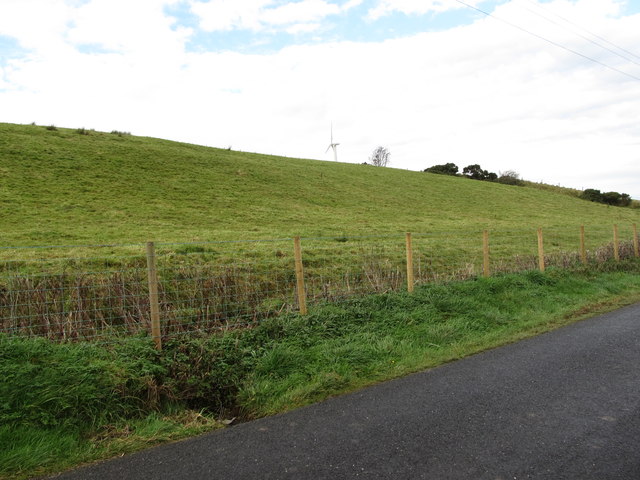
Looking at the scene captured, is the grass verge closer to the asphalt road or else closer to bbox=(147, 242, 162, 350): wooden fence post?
bbox=(147, 242, 162, 350): wooden fence post

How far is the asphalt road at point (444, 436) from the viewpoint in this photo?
136 inches

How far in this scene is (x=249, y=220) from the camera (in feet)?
69.6

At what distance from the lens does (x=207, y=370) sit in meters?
5.44

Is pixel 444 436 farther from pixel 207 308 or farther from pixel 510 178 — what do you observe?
pixel 510 178

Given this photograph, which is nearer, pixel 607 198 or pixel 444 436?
pixel 444 436

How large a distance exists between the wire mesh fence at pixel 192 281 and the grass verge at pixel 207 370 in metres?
0.68

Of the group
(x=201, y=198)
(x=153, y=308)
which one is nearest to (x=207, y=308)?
(x=153, y=308)

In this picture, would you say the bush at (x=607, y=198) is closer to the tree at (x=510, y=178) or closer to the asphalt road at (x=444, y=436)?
the tree at (x=510, y=178)

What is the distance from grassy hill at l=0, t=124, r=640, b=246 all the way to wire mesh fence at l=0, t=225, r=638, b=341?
333cm

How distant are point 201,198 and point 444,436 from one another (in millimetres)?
22672

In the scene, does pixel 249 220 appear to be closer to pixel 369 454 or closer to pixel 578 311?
pixel 578 311

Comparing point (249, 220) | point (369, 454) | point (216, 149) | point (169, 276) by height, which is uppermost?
point (216, 149)

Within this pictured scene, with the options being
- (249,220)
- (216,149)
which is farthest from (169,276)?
(216,149)

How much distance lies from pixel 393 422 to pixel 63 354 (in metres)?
3.79
